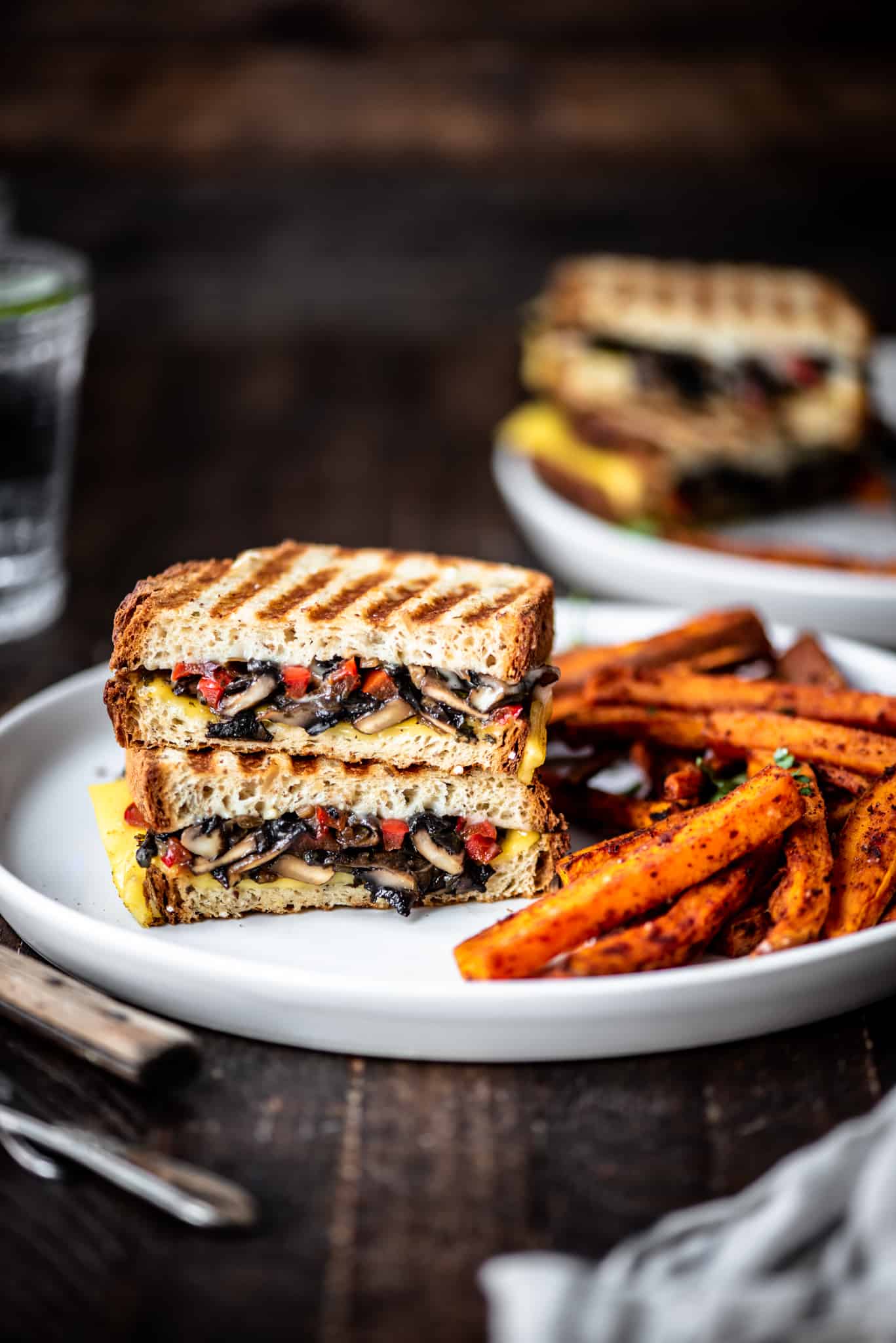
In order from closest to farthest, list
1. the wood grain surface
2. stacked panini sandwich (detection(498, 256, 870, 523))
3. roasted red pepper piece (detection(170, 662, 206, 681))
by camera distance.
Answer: roasted red pepper piece (detection(170, 662, 206, 681)) < stacked panini sandwich (detection(498, 256, 870, 523)) < the wood grain surface

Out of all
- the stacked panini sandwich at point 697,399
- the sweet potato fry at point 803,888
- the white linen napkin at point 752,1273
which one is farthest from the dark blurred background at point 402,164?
the white linen napkin at point 752,1273

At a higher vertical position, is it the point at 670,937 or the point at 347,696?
the point at 347,696

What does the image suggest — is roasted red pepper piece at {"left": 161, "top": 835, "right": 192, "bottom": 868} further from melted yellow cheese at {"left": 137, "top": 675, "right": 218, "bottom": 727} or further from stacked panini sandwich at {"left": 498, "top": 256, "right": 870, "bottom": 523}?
stacked panini sandwich at {"left": 498, "top": 256, "right": 870, "bottom": 523}

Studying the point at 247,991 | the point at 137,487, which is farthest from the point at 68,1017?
the point at 137,487

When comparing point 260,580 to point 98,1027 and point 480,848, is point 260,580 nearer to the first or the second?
point 480,848

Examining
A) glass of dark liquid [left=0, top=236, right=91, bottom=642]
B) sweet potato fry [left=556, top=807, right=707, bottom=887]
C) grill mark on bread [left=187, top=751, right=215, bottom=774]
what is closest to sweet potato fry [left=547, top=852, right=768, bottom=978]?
sweet potato fry [left=556, top=807, right=707, bottom=887]

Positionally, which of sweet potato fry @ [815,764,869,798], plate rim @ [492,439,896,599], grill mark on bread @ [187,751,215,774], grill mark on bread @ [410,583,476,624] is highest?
grill mark on bread @ [410,583,476,624]

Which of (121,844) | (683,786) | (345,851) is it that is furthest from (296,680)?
(683,786)

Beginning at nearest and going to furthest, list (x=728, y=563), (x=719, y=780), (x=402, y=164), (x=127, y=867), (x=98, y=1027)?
(x=98, y=1027), (x=127, y=867), (x=719, y=780), (x=728, y=563), (x=402, y=164)
